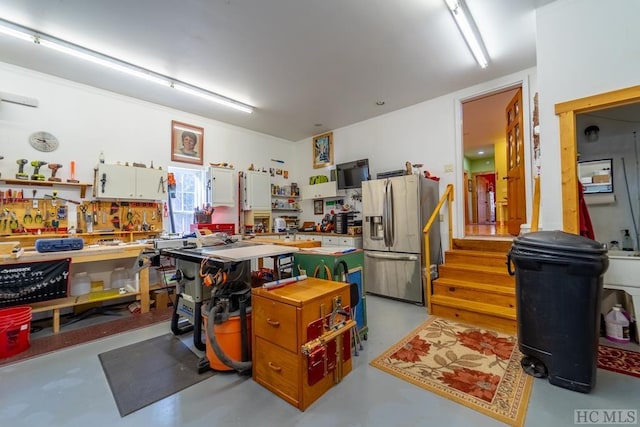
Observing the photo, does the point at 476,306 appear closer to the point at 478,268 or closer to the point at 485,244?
the point at 478,268

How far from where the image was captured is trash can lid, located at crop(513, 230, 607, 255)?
6.14 feet

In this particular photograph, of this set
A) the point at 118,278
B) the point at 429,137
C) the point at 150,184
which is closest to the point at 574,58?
the point at 429,137

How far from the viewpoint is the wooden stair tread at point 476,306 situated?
2.93m

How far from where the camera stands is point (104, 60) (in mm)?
3201

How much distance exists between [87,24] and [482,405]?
4.74 meters

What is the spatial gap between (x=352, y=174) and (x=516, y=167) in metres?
2.78

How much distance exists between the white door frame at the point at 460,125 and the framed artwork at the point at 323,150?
2639 millimetres

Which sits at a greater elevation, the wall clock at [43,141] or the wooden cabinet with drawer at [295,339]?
the wall clock at [43,141]

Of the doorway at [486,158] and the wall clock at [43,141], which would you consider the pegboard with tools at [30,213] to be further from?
the doorway at [486,158]

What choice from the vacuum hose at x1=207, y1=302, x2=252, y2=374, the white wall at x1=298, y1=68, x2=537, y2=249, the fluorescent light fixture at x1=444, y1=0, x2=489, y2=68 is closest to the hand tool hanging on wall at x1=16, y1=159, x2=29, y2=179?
the vacuum hose at x1=207, y1=302, x2=252, y2=374

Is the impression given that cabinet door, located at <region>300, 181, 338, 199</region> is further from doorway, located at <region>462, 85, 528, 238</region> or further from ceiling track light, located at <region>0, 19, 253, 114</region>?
doorway, located at <region>462, 85, 528, 238</region>

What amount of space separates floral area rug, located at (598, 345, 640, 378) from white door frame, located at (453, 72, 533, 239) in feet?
6.17

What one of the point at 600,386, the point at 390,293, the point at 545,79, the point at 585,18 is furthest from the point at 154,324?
the point at 585,18

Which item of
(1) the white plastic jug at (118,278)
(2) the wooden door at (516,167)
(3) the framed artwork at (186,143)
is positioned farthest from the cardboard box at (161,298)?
(2) the wooden door at (516,167)
